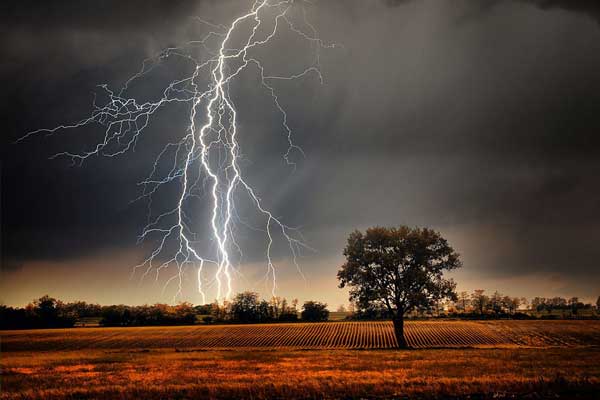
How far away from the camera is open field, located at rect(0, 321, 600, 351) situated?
41.9 meters

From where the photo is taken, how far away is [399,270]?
37.6 meters

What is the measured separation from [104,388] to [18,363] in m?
15.4

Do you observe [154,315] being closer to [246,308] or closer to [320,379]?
[246,308]

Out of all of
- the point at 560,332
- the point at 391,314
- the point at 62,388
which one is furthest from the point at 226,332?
the point at 62,388

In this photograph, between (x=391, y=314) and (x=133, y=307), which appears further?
(x=133, y=307)

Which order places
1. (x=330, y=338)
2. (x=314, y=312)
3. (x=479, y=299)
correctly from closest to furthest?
1. (x=330, y=338)
2. (x=314, y=312)
3. (x=479, y=299)

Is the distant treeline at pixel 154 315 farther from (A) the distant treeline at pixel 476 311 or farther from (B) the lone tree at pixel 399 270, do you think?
(B) the lone tree at pixel 399 270

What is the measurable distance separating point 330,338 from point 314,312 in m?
28.2

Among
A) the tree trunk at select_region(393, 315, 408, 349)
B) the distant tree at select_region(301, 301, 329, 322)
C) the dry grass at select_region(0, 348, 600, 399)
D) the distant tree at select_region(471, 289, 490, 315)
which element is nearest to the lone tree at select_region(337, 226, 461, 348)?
the tree trunk at select_region(393, 315, 408, 349)

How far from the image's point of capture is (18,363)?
1125 inches

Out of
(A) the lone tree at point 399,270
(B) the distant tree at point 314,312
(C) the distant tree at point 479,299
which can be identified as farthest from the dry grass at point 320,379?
(C) the distant tree at point 479,299

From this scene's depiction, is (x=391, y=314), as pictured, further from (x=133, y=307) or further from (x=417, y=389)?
(x=133, y=307)

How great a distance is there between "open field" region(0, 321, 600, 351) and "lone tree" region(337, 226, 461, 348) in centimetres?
454

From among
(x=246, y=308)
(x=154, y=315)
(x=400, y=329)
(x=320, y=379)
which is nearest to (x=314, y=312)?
(x=246, y=308)
